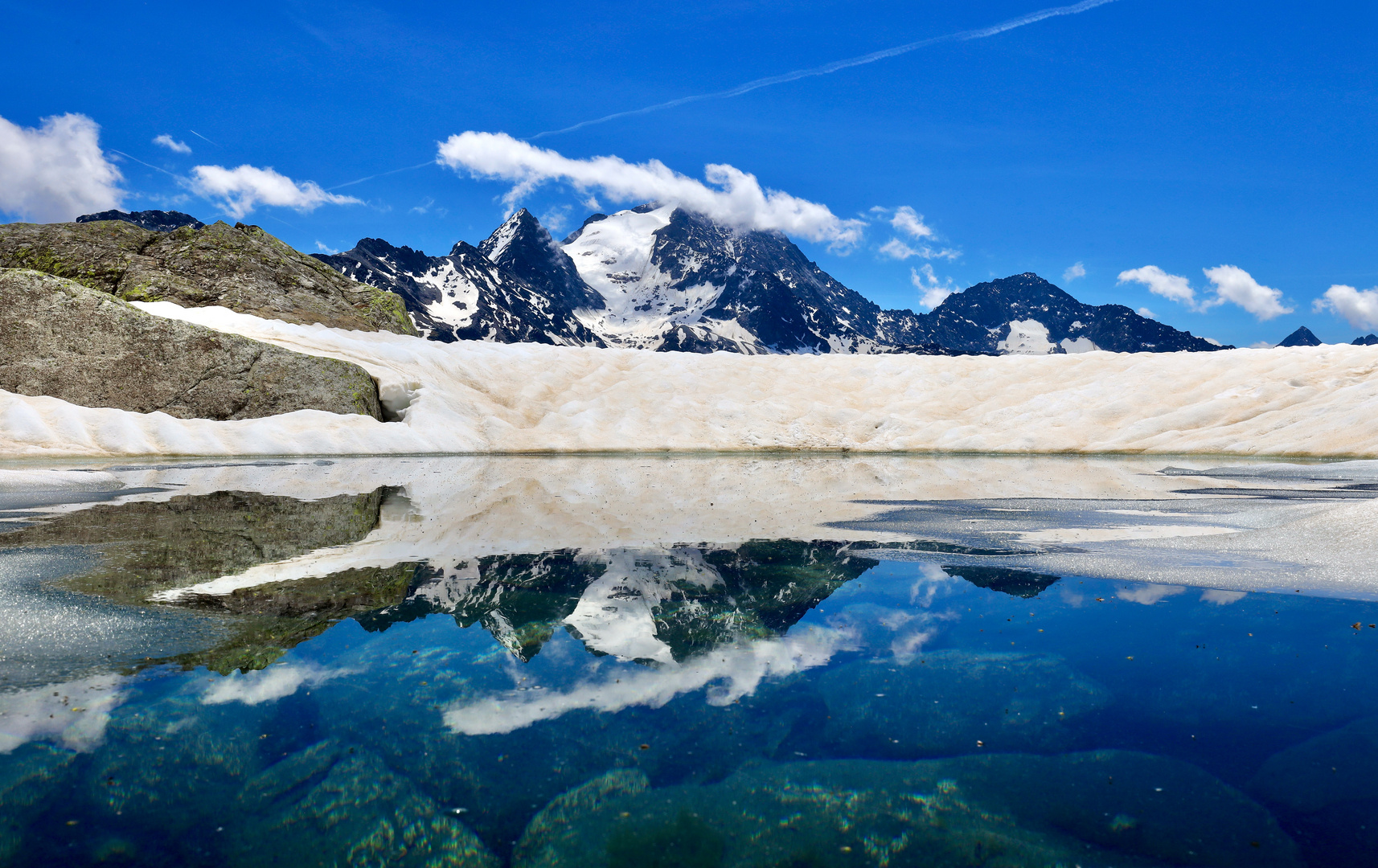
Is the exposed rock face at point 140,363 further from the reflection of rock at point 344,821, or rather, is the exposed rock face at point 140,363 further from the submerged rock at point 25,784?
the reflection of rock at point 344,821

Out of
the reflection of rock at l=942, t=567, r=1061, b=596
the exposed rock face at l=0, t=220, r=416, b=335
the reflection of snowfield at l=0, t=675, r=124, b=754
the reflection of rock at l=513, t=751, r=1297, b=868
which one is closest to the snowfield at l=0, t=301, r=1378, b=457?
the exposed rock face at l=0, t=220, r=416, b=335

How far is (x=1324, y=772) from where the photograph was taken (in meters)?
6.04

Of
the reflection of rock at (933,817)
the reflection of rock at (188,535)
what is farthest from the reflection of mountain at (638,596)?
the reflection of rock at (188,535)

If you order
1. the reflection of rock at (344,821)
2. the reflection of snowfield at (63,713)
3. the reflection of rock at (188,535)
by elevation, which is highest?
the reflection of rock at (188,535)

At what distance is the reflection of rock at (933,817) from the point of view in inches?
199

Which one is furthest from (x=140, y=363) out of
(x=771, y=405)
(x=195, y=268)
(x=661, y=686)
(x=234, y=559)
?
(x=661, y=686)

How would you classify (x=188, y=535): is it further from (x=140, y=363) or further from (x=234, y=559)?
(x=140, y=363)

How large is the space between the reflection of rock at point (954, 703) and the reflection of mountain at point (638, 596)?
6.53 feet

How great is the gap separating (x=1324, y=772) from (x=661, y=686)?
18.9 ft

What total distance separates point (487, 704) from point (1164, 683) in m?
7.10

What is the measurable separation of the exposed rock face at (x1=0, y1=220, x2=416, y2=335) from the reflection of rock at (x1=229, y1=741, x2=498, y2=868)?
78517 mm

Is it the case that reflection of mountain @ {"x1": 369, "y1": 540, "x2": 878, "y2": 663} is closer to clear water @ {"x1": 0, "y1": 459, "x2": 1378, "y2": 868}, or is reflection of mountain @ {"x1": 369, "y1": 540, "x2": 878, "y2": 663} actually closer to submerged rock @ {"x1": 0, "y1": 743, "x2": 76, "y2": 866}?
clear water @ {"x1": 0, "y1": 459, "x2": 1378, "y2": 868}

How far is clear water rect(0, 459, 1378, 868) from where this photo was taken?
5.27 metres

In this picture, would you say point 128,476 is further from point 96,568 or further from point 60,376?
point 60,376
